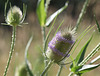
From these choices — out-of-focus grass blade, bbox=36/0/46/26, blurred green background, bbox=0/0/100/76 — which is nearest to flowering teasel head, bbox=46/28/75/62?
out-of-focus grass blade, bbox=36/0/46/26

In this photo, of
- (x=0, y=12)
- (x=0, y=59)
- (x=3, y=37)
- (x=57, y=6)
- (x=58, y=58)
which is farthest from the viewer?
(x=57, y=6)

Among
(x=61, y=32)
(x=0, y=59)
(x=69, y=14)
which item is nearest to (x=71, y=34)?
(x=61, y=32)

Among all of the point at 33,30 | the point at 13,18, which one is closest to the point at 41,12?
the point at 13,18

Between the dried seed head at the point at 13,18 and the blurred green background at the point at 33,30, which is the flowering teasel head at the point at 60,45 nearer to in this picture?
the dried seed head at the point at 13,18

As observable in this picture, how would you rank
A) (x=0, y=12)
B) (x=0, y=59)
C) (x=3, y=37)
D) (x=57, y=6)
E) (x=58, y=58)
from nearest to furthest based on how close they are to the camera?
1. (x=58, y=58)
2. (x=0, y=59)
3. (x=3, y=37)
4. (x=0, y=12)
5. (x=57, y=6)

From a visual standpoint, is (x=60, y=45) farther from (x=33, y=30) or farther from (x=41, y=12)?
(x=33, y=30)

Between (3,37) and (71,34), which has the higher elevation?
(71,34)

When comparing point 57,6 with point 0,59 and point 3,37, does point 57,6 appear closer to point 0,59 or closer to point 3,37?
point 3,37

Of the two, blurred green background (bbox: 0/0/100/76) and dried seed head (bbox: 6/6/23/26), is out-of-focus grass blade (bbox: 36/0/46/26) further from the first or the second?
blurred green background (bbox: 0/0/100/76)
